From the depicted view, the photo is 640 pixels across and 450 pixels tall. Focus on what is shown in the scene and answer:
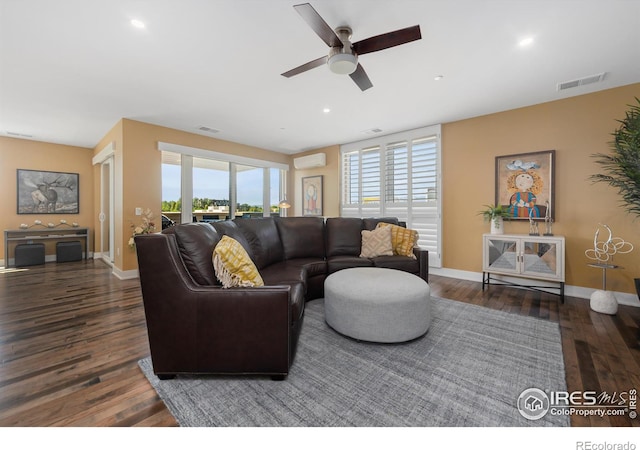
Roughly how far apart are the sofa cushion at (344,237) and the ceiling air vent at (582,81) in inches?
116

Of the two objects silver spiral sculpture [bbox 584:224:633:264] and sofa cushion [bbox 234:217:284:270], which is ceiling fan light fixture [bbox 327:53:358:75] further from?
silver spiral sculpture [bbox 584:224:633:264]

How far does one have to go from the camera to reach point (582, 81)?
3.03 metres

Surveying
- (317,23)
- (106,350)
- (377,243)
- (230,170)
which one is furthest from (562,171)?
(230,170)

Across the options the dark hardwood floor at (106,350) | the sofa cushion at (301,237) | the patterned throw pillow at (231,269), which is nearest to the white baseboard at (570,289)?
the dark hardwood floor at (106,350)

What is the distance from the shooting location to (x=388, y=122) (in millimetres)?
4578

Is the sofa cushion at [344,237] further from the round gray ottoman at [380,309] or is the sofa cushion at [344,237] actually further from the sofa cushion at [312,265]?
the round gray ottoman at [380,309]

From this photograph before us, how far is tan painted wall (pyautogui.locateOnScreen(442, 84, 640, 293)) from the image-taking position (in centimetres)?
324

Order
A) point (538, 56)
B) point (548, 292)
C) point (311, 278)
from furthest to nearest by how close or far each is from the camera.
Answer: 1. point (548, 292)
2. point (311, 278)
3. point (538, 56)

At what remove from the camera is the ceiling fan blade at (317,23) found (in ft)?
5.36

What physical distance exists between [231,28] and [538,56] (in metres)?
2.89

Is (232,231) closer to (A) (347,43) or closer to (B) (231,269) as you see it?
(B) (231,269)
